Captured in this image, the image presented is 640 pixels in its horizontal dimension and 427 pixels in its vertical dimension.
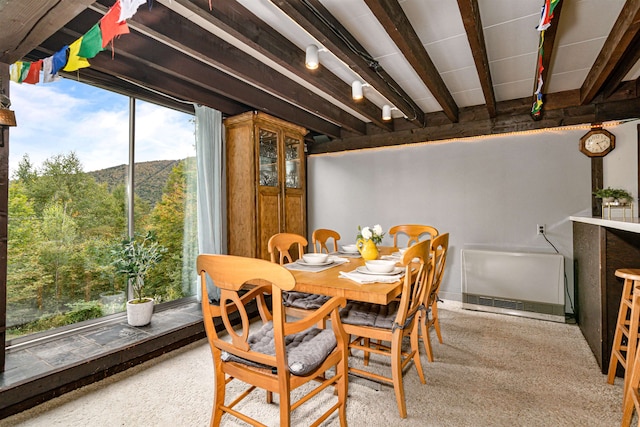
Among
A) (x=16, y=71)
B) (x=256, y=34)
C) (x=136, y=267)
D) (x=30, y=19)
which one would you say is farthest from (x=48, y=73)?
(x=136, y=267)

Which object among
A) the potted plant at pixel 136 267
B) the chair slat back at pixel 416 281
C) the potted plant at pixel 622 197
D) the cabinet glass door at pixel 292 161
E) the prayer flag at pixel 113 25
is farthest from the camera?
the cabinet glass door at pixel 292 161

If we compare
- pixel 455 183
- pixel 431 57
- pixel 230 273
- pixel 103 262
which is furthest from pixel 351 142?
pixel 230 273

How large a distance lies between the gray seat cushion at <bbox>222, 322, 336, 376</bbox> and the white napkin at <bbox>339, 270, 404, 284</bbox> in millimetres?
317

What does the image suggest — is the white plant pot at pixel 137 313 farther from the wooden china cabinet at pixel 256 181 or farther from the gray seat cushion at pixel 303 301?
the gray seat cushion at pixel 303 301

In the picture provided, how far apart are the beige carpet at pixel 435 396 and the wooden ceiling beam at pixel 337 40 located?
7.20ft

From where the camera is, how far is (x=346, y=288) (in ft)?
5.08

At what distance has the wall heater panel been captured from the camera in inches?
126

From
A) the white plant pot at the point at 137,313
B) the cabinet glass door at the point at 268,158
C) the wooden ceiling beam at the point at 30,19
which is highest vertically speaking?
the wooden ceiling beam at the point at 30,19

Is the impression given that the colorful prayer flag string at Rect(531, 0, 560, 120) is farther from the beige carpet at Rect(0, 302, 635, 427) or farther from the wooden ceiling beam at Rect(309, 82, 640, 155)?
the beige carpet at Rect(0, 302, 635, 427)

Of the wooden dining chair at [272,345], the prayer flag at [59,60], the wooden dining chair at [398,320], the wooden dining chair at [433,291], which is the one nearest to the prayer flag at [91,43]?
the prayer flag at [59,60]

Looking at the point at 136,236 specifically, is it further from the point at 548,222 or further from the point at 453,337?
the point at 548,222

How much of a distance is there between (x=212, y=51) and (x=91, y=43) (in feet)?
2.49

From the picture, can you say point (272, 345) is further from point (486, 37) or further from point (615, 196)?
point (615, 196)

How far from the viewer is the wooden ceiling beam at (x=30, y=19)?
1.44 meters
